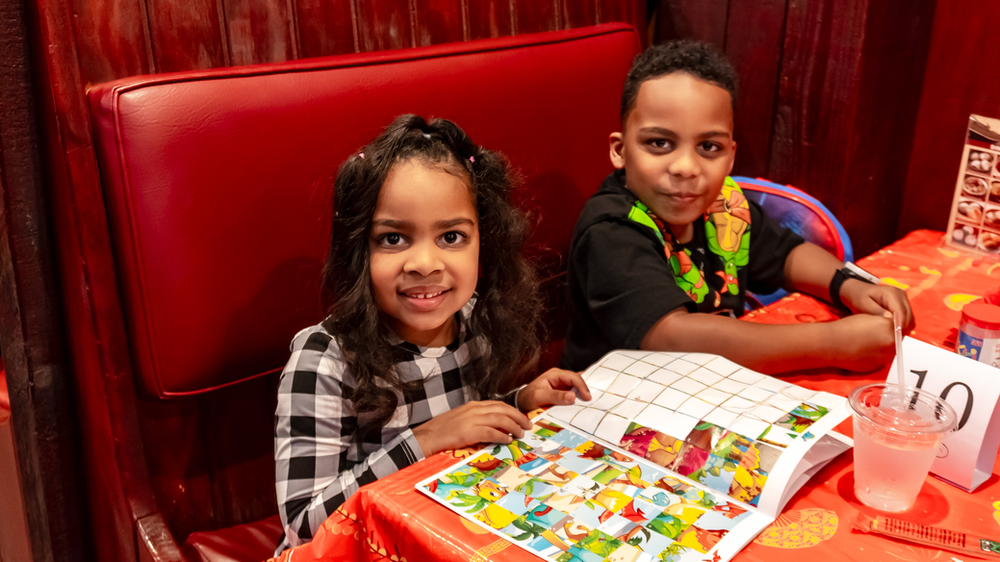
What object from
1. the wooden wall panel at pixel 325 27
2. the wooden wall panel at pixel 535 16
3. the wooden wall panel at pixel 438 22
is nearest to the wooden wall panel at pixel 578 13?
the wooden wall panel at pixel 535 16


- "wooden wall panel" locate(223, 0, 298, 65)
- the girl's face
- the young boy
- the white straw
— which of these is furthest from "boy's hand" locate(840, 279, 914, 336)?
"wooden wall panel" locate(223, 0, 298, 65)

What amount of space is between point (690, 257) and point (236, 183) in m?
0.77

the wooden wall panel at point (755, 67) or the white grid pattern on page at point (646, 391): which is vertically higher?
the wooden wall panel at point (755, 67)

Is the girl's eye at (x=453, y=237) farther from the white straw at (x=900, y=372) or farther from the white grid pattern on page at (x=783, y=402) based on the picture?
the white straw at (x=900, y=372)

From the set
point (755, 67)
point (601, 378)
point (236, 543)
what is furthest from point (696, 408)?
point (755, 67)

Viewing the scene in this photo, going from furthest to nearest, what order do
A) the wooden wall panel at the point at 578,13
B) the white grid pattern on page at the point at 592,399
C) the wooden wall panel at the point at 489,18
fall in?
1. the wooden wall panel at the point at 578,13
2. the wooden wall panel at the point at 489,18
3. the white grid pattern on page at the point at 592,399

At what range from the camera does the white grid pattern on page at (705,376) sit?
3.05 feet

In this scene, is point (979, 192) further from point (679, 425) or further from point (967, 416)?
point (679, 425)

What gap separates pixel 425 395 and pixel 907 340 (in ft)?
2.02

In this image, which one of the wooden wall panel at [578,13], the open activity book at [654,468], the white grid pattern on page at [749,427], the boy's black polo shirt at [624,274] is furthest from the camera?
the wooden wall panel at [578,13]

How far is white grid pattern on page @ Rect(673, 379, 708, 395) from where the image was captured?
906 millimetres

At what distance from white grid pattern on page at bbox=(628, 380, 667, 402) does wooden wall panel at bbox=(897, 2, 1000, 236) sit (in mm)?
1191

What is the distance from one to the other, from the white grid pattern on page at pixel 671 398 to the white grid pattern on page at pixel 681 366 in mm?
53

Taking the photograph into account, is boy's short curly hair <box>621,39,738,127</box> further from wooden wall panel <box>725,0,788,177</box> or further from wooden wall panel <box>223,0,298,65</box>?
wooden wall panel <box>223,0,298,65</box>
